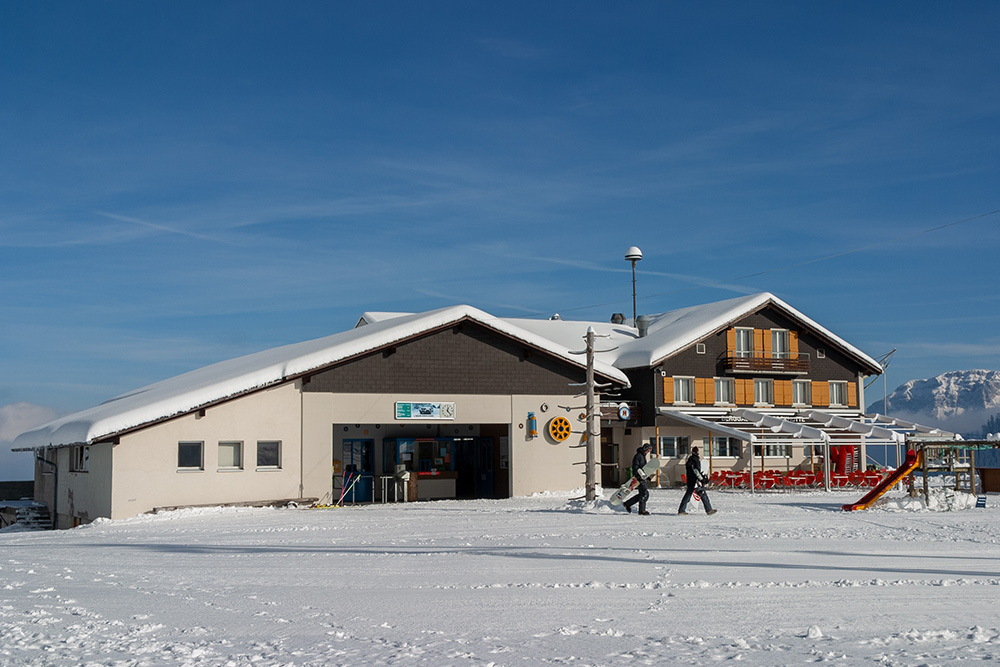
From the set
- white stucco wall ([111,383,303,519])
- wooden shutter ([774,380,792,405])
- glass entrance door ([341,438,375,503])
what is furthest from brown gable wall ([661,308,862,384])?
white stucco wall ([111,383,303,519])

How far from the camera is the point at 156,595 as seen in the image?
1027 centimetres

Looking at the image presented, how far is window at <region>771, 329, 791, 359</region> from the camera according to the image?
37.1 meters

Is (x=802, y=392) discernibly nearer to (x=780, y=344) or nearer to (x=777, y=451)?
(x=780, y=344)

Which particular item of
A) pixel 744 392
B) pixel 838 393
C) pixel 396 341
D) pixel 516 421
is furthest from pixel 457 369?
pixel 838 393

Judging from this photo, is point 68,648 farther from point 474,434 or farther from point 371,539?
point 474,434

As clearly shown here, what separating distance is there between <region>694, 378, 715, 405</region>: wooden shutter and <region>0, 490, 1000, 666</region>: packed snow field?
53.9 ft

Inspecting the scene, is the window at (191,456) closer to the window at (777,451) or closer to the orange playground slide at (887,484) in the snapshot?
the orange playground slide at (887,484)

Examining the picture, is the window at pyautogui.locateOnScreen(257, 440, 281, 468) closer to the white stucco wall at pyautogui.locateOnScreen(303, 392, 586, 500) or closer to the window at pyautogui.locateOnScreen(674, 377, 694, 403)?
the white stucco wall at pyautogui.locateOnScreen(303, 392, 586, 500)

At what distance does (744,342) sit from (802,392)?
3.29 metres

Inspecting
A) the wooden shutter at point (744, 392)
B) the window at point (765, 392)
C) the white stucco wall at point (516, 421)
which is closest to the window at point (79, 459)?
the white stucco wall at point (516, 421)

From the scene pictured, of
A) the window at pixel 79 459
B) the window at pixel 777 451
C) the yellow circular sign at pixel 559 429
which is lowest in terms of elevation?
the window at pixel 777 451

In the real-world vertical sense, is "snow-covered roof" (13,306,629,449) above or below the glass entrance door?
above

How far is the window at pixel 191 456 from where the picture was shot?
2297cm

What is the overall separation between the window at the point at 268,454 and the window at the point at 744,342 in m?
18.8
